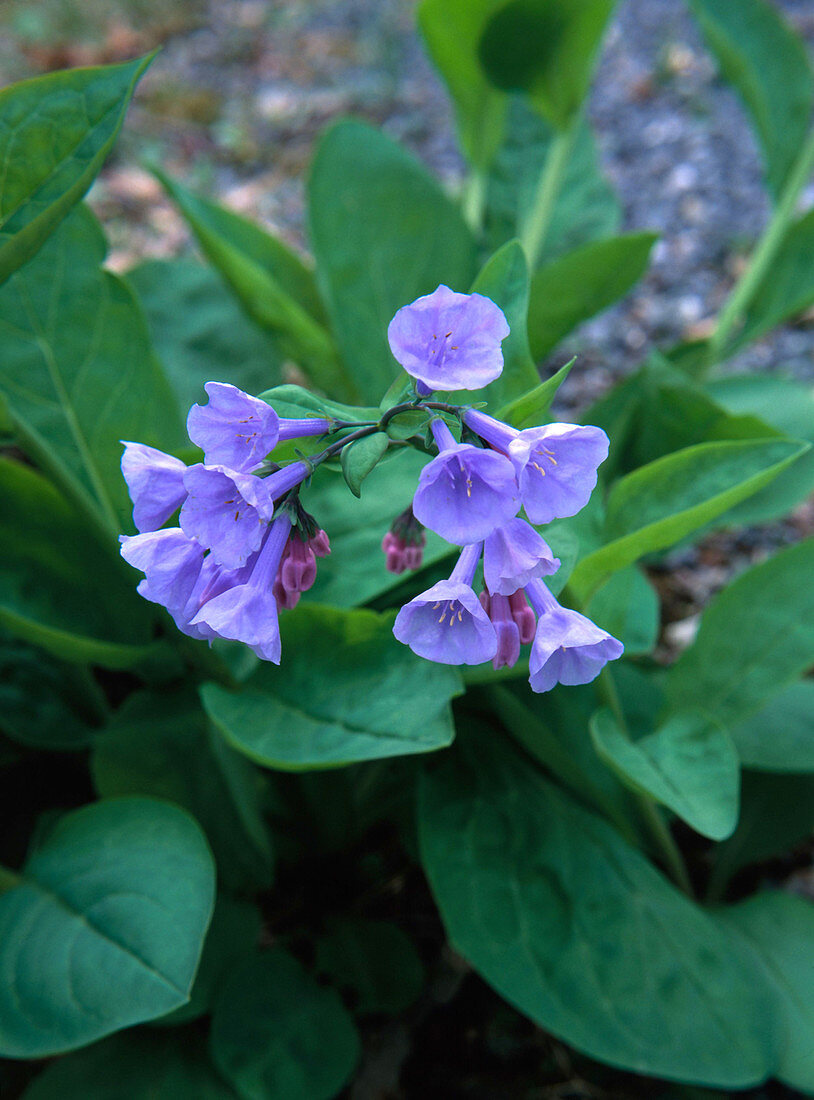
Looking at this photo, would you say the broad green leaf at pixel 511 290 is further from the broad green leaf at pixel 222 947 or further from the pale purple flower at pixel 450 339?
the broad green leaf at pixel 222 947

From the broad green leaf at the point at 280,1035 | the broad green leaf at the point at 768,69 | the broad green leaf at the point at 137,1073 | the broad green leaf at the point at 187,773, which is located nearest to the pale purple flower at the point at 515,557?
the broad green leaf at the point at 187,773

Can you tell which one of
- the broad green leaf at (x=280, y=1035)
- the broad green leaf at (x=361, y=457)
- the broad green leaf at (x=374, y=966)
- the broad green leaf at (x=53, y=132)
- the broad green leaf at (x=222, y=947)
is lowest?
the broad green leaf at (x=374, y=966)

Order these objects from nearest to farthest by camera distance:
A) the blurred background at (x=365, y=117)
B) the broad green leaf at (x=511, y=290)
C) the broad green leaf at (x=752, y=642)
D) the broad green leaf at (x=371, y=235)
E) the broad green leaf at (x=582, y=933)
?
the broad green leaf at (x=511, y=290) → the broad green leaf at (x=582, y=933) → the broad green leaf at (x=752, y=642) → the broad green leaf at (x=371, y=235) → the blurred background at (x=365, y=117)

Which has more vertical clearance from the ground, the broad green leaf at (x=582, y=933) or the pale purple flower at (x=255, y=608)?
the pale purple flower at (x=255, y=608)

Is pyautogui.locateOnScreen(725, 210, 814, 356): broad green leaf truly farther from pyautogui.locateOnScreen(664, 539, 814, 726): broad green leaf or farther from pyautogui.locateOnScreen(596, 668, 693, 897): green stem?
pyautogui.locateOnScreen(596, 668, 693, 897): green stem

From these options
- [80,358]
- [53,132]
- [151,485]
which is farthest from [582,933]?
[53,132]

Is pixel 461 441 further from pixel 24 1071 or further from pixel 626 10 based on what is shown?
pixel 626 10

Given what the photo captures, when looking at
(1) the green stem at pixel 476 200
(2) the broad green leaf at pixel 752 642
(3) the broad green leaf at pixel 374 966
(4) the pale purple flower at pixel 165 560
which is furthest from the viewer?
(1) the green stem at pixel 476 200

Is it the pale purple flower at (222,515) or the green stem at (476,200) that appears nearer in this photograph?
the pale purple flower at (222,515)
